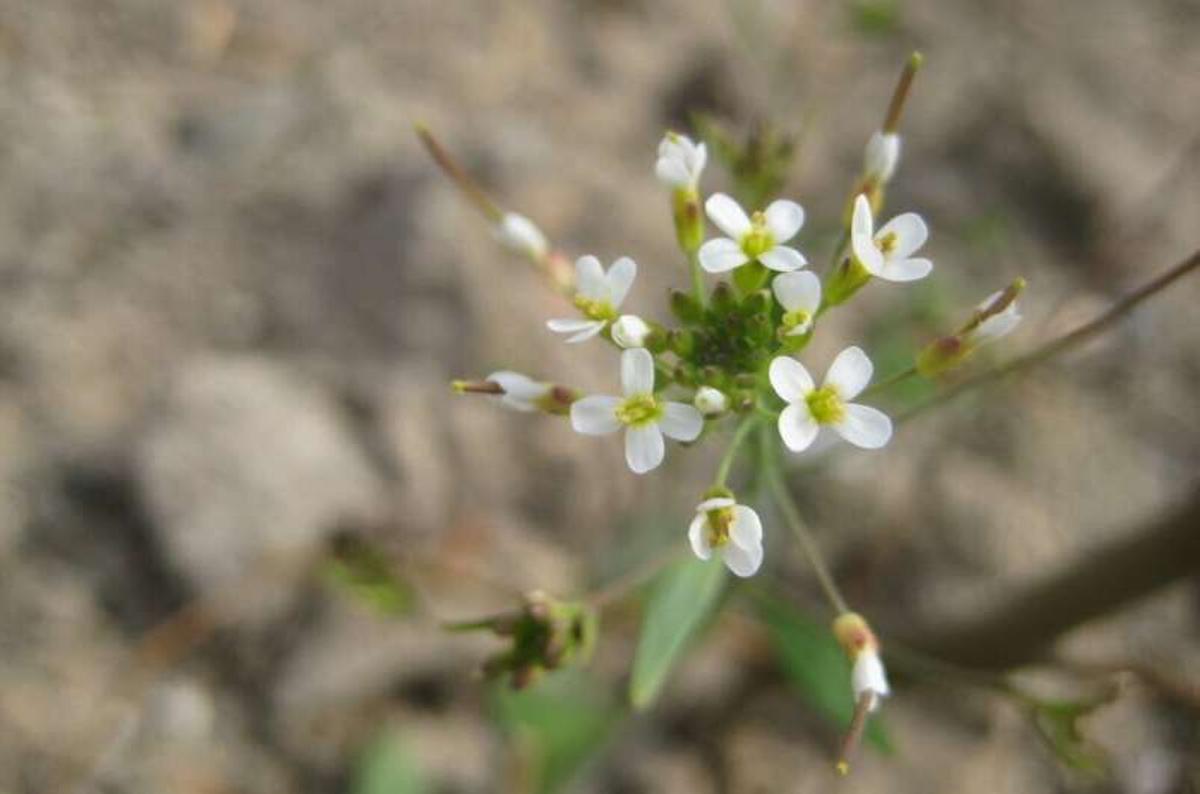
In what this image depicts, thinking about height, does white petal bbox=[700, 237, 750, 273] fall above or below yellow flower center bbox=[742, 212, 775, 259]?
below

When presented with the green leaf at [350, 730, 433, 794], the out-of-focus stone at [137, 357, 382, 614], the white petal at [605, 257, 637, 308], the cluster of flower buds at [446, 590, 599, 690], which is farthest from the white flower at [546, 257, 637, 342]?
the green leaf at [350, 730, 433, 794]

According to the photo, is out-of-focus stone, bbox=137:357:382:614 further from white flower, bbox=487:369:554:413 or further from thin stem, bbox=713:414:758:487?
thin stem, bbox=713:414:758:487

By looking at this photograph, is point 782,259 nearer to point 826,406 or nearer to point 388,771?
point 826,406

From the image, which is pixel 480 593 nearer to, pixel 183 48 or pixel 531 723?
pixel 531 723

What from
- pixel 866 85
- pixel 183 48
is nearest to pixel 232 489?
pixel 183 48

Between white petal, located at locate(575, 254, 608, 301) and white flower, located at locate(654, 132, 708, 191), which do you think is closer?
white petal, located at locate(575, 254, 608, 301)

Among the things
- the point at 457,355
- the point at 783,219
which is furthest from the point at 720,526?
the point at 457,355
